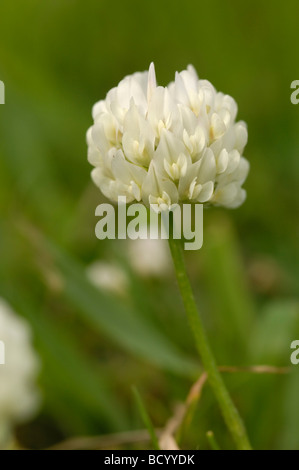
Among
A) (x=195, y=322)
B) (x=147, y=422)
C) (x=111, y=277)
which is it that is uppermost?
(x=111, y=277)

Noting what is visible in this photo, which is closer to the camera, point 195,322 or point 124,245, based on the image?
point 195,322

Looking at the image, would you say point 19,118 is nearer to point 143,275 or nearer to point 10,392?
point 143,275

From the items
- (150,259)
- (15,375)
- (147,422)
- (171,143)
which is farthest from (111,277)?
(171,143)

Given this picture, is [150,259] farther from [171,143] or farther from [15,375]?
[171,143]

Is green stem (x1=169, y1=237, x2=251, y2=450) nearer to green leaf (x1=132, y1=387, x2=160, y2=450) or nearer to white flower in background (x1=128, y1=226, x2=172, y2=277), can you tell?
green leaf (x1=132, y1=387, x2=160, y2=450)

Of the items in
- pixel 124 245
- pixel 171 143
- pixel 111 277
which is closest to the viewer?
pixel 171 143
